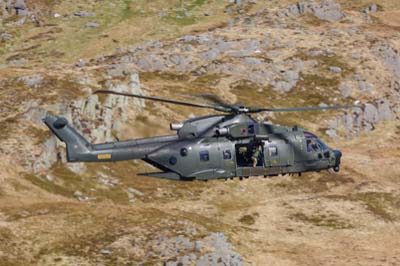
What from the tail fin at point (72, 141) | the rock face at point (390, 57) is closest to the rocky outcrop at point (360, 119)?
the rock face at point (390, 57)

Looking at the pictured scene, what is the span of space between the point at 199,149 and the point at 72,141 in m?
6.18

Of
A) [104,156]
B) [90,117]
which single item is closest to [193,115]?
[90,117]

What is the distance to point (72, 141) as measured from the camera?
89.0 feet

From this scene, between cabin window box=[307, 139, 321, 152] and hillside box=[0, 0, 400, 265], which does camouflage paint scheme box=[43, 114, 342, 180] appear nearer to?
cabin window box=[307, 139, 321, 152]

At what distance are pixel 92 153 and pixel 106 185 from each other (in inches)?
719

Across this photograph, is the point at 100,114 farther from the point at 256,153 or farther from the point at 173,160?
the point at 256,153

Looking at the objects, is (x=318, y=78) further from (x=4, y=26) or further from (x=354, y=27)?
(x=4, y=26)

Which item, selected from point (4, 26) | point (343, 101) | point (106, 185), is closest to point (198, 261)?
point (106, 185)

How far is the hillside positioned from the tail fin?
21.1ft

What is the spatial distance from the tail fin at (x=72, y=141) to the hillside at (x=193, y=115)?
21.1 ft

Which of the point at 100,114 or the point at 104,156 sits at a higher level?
the point at 104,156

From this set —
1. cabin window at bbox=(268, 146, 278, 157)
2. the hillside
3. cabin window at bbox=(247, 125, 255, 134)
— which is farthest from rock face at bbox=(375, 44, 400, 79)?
cabin window at bbox=(247, 125, 255, 134)

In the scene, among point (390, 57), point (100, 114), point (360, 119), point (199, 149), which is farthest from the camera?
point (390, 57)

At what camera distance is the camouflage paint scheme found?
26672mm
